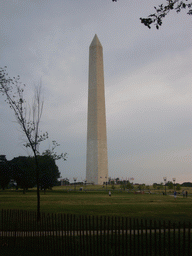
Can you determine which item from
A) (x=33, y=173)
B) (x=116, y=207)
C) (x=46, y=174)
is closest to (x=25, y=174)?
(x=33, y=173)

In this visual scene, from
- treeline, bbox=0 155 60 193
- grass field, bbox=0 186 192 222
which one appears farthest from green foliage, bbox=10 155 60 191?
grass field, bbox=0 186 192 222

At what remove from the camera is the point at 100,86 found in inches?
3841

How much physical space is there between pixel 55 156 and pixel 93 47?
80.4 m

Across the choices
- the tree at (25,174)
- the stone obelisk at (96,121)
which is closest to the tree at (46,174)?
the tree at (25,174)

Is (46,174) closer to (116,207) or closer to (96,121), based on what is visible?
(96,121)

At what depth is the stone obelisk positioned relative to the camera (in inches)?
3816

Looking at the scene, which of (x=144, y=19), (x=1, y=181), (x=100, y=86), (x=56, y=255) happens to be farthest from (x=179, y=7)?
(x=100, y=86)

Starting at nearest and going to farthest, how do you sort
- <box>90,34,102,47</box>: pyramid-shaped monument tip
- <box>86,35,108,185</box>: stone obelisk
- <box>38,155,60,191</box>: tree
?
1. <box>38,155,60,191</box>: tree
2. <box>86,35,108,185</box>: stone obelisk
3. <box>90,34,102,47</box>: pyramid-shaped monument tip

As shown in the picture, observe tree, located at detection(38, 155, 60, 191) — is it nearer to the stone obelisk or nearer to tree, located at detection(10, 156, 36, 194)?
tree, located at detection(10, 156, 36, 194)

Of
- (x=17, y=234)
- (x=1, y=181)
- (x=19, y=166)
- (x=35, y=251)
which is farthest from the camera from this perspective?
(x=1, y=181)

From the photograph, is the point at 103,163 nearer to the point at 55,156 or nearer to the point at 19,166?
the point at 19,166

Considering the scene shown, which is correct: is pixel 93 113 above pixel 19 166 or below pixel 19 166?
above

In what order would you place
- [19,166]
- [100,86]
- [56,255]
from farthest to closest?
[100,86] → [19,166] → [56,255]

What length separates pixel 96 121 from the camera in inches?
3856
